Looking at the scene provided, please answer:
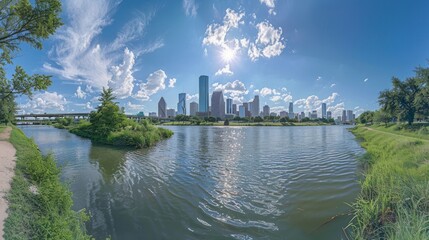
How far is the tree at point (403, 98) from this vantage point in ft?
145

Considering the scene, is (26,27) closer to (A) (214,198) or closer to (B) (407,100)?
(A) (214,198)

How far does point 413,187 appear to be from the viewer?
6.38 meters

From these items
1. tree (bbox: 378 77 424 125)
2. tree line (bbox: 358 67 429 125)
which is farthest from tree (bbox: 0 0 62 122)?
tree (bbox: 378 77 424 125)

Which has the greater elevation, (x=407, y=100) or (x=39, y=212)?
(x=407, y=100)

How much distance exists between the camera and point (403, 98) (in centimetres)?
4609

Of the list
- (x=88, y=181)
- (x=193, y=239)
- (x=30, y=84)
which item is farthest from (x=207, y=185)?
(x=30, y=84)

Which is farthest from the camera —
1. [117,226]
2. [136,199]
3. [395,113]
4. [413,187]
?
[395,113]

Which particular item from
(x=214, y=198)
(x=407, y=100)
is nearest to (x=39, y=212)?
(x=214, y=198)

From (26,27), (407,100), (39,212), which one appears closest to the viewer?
(39,212)

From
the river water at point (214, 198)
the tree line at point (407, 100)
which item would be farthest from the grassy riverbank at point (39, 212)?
the tree line at point (407, 100)

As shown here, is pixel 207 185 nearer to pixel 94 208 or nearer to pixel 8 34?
pixel 94 208

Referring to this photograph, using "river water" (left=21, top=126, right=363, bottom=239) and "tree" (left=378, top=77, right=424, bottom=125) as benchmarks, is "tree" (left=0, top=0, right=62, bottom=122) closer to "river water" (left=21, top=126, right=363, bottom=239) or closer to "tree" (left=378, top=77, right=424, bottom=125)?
"river water" (left=21, top=126, right=363, bottom=239)

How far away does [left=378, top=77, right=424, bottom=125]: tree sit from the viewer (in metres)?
44.2

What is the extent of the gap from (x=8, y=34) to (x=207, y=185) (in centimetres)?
1183
